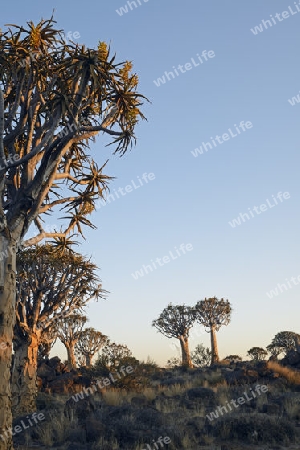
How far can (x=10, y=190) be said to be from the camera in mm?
9633

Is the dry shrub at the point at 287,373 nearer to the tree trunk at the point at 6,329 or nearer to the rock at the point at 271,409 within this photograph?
the rock at the point at 271,409

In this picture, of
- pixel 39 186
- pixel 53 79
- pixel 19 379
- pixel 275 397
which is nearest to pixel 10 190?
pixel 39 186

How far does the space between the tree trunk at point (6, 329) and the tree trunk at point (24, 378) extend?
6.42 meters

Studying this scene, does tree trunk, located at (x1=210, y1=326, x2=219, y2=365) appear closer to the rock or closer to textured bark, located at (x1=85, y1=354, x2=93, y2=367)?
textured bark, located at (x1=85, y1=354, x2=93, y2=367)

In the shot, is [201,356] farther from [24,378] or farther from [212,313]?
[24,378]

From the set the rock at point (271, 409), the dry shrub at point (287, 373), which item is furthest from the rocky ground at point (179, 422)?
the dry shrub at point (287, 373)

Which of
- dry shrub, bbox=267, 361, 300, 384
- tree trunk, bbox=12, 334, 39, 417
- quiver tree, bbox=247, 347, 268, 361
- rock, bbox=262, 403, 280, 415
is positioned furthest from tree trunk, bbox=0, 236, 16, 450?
quiver tree, bbox=247, 347, 268, 361

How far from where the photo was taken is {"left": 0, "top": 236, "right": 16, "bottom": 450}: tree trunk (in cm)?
744

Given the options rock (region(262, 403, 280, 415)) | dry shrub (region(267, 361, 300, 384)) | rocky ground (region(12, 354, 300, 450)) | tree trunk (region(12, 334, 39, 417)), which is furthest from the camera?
dry shrub (region(267, 361, 300, 384))

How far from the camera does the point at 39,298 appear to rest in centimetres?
1627

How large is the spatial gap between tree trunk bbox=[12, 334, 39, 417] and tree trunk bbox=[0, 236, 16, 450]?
21.1 ft

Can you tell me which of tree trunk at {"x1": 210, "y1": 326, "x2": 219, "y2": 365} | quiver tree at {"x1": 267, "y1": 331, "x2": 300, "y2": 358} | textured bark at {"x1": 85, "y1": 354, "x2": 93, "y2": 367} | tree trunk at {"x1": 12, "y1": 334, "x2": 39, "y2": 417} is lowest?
quiver tree at {"x1": 267, "y1": 331, "x2": 300, "y2": 358}

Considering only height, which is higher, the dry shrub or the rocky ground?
the rocky ground

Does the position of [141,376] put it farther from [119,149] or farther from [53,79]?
[53,79]
